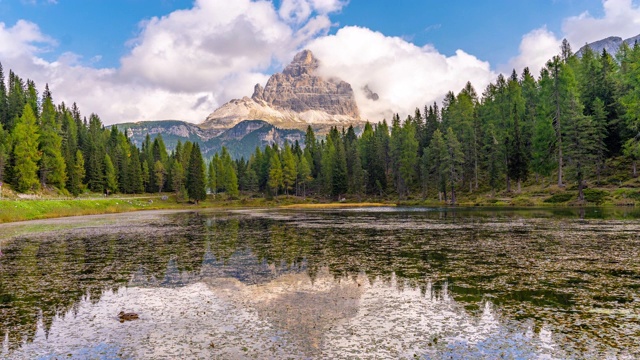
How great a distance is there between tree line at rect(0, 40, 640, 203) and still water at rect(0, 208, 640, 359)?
174ft

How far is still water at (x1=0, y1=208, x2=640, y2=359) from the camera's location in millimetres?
9914

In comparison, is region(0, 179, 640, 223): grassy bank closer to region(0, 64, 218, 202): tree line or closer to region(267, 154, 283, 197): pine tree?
region(0, 64, 218, 202): tree line

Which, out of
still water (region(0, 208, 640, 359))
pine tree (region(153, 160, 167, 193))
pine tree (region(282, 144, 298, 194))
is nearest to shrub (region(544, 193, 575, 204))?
still water (region(0, 208, 640, 359))

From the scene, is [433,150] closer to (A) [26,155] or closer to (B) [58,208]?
(B) [58,208]

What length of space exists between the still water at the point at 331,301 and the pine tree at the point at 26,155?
72.7m

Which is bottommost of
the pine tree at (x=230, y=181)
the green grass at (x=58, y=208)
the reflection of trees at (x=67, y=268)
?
the reflection of trees at (x=67, y=268)

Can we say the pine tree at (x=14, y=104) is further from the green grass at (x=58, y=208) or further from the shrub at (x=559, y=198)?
the shrub at (x=559, y=198)

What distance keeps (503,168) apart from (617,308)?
79.7 meters

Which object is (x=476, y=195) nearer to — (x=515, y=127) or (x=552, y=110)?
(x=515, y=127)

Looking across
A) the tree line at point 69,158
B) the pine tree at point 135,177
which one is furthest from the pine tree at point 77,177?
the pine tree at point 135,177

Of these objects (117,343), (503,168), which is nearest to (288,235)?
(117,343)

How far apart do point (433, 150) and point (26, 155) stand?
3727 inches

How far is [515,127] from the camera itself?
279 ft

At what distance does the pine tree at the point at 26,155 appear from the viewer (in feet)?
282
